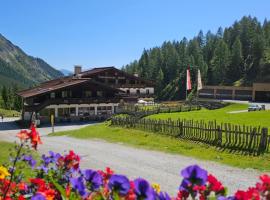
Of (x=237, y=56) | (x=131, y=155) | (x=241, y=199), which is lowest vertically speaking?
(x=131, y=155)

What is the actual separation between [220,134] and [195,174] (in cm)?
1865

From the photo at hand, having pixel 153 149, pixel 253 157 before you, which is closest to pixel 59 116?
pixel 153 149

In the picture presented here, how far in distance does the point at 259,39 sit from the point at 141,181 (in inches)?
4662

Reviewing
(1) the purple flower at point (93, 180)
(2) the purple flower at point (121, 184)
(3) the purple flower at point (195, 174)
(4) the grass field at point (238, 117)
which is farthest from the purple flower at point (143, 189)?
(4) the grass field at point (238, 117)

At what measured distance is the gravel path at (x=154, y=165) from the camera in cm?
1441

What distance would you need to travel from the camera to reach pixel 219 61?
115m

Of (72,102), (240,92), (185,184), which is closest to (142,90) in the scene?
(240,92)

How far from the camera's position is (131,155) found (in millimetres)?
20891

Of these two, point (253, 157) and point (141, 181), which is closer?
point (141, 181)

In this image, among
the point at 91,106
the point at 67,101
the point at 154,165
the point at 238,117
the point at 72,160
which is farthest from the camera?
the point at 91,106

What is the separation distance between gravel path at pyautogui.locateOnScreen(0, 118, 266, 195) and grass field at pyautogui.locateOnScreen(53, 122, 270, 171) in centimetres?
85

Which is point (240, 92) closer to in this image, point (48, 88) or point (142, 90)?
point (142, 90)

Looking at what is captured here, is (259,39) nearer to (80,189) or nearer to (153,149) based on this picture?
(153,149)

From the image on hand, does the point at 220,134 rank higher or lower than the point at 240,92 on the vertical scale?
lower
